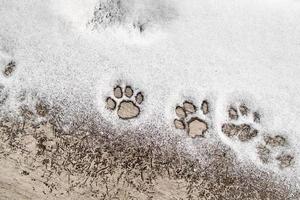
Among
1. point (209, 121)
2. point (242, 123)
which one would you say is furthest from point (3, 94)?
point (242, 123)

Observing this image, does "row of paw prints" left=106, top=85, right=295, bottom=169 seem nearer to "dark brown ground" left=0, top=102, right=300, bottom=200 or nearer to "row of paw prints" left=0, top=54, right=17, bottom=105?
"dark brown ground" left=0, top=102, right=300, bottom=200

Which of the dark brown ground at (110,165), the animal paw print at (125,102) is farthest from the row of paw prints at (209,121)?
the dark brown ground at (110,165)

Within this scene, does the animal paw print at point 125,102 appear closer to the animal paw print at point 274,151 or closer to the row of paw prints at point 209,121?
the row of paw prints at point 209,121

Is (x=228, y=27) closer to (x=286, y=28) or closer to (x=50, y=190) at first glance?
(x=286, y=28)

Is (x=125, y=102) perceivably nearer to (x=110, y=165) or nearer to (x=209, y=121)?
(x=110, y=165)

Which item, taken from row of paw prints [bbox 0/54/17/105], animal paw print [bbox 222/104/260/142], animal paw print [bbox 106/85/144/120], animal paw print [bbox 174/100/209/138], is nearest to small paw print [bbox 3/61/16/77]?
row of paw prints [bbox 0/54/17/105]
